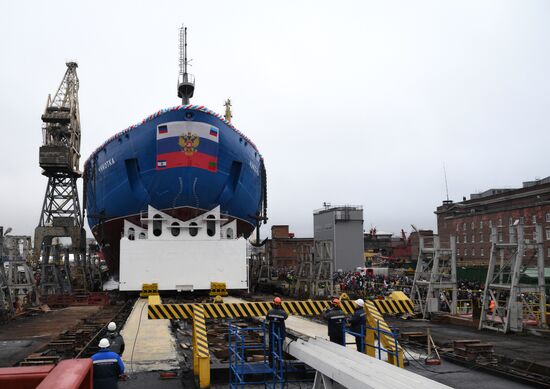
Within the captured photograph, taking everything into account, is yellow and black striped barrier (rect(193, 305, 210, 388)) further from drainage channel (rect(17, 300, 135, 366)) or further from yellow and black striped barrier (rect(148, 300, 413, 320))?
drainage channel (rect(17, 300, 135, 366))

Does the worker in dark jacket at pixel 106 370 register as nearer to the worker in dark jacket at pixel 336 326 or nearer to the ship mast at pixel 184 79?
the worker in dark jacket at pixel 336 326

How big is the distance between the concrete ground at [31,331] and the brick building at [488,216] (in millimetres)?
38724

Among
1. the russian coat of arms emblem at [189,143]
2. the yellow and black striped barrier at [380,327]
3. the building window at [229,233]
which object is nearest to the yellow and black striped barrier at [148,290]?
the building window at [229,233]

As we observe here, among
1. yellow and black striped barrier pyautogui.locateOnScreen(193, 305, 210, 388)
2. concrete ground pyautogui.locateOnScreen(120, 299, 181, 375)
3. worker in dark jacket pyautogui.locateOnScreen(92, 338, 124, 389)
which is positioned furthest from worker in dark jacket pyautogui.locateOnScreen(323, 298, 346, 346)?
worker in dark jacket pyautogui.locateOnScreen(92, 338, 124, 389)

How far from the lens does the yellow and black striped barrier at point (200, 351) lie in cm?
770

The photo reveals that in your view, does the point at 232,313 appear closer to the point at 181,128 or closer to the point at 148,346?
the point at 148,346

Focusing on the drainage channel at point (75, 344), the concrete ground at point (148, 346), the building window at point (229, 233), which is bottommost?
the concrete ground at point (148, 346)

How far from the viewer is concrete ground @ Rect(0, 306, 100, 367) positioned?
34.9 feet

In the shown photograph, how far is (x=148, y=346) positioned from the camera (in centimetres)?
1098

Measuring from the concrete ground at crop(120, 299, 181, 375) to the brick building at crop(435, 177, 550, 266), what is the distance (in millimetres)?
38563

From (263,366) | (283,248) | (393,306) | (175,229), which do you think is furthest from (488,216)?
(263,366)

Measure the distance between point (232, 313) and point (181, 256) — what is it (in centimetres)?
1123

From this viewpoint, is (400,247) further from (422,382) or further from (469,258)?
(422,382)

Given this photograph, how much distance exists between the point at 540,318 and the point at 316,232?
49667 mm
